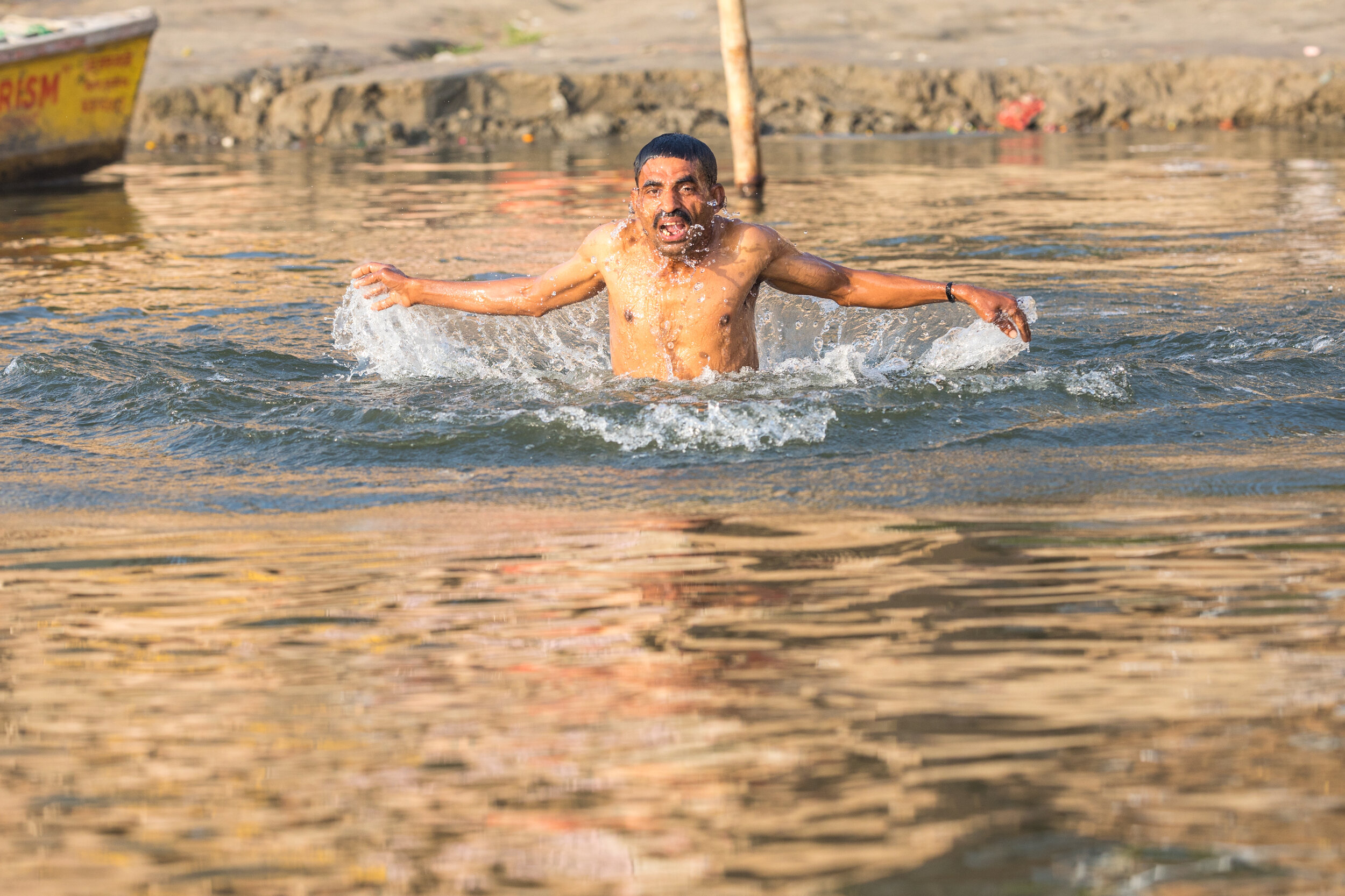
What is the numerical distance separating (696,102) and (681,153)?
14.1 meters

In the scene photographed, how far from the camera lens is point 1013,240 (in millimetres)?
10047

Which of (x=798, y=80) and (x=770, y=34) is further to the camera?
(x=770, y=34)

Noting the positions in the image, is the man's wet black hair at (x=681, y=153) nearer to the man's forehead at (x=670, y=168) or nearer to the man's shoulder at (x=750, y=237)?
the man's forehead at (x=670, y=168)

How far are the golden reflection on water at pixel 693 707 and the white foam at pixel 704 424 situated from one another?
0.94 m

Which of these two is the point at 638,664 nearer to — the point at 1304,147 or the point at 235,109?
the point at 1304,147

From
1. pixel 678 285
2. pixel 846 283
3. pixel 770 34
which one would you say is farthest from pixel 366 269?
pixel 770 34

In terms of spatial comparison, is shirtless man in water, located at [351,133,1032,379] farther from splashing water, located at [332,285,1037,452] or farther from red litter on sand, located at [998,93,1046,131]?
red litter on sand, located at [998,93,1046,131]

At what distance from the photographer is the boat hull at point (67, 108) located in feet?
46.6

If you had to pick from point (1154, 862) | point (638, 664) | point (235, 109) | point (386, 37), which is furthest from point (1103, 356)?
point (386, 37)

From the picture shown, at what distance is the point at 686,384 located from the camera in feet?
18.8

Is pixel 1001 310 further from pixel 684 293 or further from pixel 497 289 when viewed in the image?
pixel 497 289

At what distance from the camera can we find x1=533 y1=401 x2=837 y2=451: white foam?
16.1 ft

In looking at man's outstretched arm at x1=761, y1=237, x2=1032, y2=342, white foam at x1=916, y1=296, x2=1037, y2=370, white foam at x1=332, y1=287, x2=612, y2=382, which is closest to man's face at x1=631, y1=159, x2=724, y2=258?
man's outstretched arm at x1=761, y1=237, x2=1032, y2=342

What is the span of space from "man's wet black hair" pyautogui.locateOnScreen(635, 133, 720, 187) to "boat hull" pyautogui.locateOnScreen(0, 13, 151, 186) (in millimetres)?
10472
